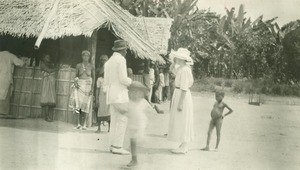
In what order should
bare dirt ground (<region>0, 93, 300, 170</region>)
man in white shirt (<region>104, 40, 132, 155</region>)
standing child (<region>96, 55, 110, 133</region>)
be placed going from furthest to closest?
1. standing child (<region>96, 55, 110, 133</region>)
2. man in white shirt (<region>104, 40, 132, 155</region>)
3. bare dirt ground (<region>0, 93, 300, 170</region>)

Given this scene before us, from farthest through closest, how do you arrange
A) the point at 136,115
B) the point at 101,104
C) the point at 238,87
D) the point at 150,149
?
the point at 238,87, the point at 101,104, the point at 150,149, the point at 136,115

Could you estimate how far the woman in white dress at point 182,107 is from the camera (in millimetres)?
6215

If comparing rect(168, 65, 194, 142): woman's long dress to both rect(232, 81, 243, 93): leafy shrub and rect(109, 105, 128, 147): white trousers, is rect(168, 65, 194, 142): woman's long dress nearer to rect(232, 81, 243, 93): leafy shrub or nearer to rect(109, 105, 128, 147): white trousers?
rect(109, 105, 128, 147): white trousers

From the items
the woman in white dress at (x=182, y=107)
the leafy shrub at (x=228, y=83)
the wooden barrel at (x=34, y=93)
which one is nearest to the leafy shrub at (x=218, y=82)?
the leafy shrub at (x=228, y=83)

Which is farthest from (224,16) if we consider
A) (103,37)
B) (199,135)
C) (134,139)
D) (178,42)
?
(134,139)

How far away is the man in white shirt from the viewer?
5.82m

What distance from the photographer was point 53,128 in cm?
751

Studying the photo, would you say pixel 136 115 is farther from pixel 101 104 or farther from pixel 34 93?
pixel 34 93

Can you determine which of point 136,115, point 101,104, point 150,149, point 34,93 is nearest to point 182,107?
point 150,149

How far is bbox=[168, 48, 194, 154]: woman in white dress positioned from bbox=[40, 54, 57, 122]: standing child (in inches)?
106

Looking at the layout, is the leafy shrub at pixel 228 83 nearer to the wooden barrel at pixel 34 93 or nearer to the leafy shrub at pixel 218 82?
the leafy shrub at pixel 218 82

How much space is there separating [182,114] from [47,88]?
9.47ft

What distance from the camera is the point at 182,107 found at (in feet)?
20.5

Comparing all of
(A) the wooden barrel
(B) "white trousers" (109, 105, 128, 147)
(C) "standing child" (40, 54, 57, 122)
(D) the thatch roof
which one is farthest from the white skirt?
(C) "standing child" (40, 54, 57, 122)
